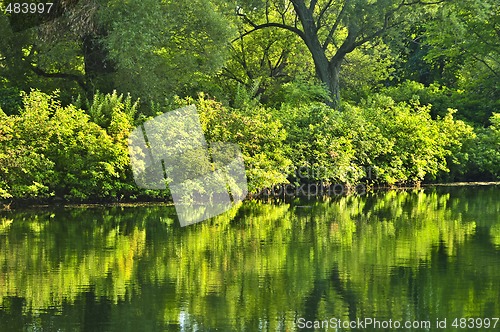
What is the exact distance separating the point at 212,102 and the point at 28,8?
5.46 meters

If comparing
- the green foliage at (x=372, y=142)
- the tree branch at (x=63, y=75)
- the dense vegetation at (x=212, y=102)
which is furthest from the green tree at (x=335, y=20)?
the tree branch at (x=63, y=75)

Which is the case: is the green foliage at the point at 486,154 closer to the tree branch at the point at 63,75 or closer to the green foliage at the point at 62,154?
the tree branch at the point at 63,75

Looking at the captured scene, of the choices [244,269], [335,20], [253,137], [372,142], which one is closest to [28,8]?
[253,137]

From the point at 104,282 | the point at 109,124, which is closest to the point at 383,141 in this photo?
the point at 109,124

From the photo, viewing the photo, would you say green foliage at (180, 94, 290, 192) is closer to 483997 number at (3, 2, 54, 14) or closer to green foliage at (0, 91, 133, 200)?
green foliage at (0, 91, 133, 200)

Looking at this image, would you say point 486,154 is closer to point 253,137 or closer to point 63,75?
point 253,137

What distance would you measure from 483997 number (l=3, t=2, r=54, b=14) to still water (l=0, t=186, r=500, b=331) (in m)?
7.15

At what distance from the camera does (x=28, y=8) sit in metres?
25.3

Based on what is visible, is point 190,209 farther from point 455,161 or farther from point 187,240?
point 455,161

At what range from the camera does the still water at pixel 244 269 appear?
29.3 feet

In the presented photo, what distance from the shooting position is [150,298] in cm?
984

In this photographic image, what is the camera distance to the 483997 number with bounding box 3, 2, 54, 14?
81.2 feet

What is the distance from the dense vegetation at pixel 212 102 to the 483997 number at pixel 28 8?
0.16 meters

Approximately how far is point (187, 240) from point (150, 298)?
5.17 m
